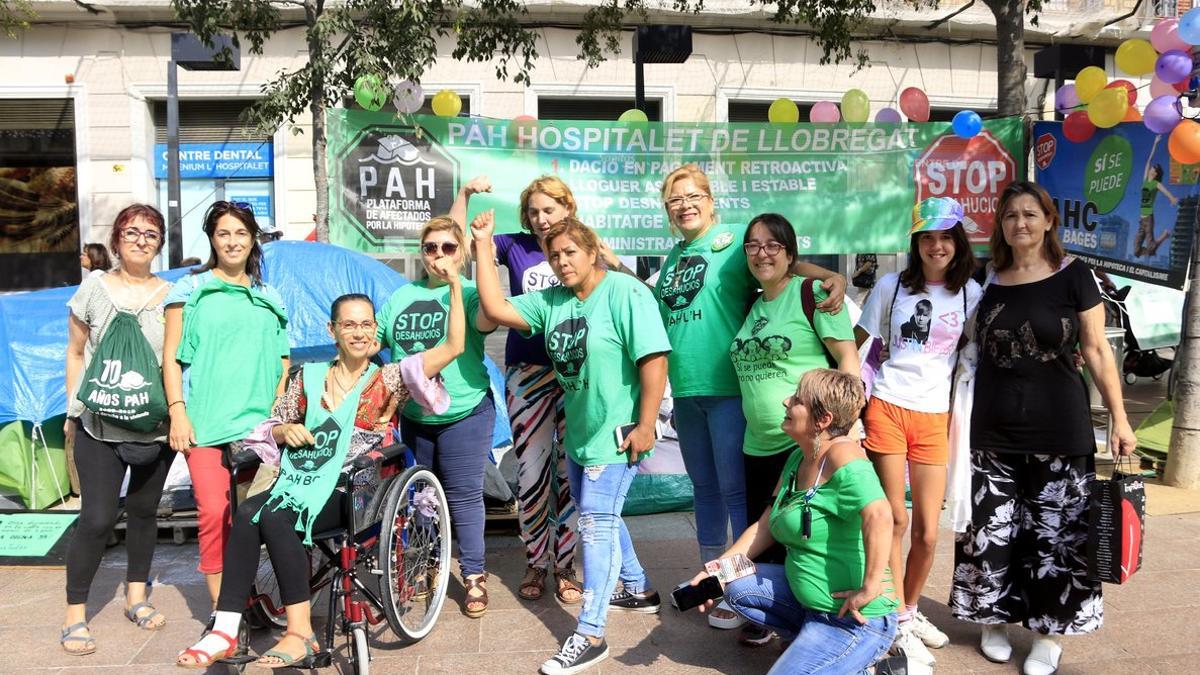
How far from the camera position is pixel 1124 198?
642cm

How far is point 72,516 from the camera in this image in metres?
4.89

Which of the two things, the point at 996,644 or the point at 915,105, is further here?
the point at 915,105

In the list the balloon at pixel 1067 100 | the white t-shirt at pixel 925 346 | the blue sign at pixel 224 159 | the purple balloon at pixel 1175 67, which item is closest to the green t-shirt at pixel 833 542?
the white t-shirt at pixel 925 346

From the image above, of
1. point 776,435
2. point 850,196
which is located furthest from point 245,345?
point 850,196

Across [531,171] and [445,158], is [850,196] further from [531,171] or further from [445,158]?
[445,158]

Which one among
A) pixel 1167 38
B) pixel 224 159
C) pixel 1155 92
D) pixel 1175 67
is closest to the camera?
pixel 1175 67

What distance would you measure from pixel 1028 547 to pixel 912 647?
1.83 feet

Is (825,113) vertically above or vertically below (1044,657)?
above

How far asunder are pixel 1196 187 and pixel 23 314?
7027 millimetres

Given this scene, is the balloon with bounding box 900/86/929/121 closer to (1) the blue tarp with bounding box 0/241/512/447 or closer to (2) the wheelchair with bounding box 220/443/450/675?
(1) the blue tarp with bounding box 0/241/512/447

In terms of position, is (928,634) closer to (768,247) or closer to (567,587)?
(567,587)

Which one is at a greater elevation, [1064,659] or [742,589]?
[742,589]

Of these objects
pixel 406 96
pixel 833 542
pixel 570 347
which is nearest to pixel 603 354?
pixel 570 347

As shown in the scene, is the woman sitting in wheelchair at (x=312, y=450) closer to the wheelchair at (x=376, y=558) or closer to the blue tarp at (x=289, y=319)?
the wheelchair at (x=376, y=558)
